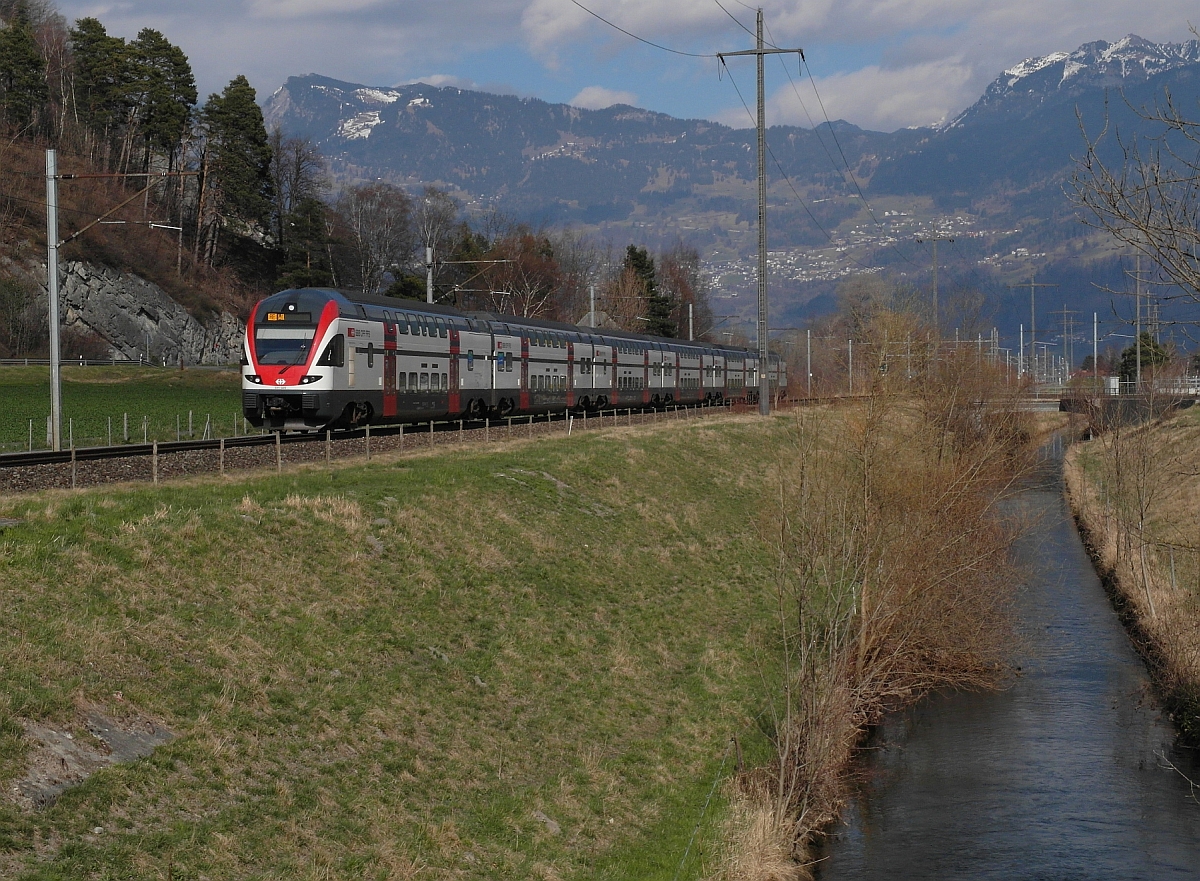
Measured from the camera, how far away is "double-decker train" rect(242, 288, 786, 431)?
39281mm

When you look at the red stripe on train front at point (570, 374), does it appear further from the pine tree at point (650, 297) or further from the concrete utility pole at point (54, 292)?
the pine tree at point (650, 297)

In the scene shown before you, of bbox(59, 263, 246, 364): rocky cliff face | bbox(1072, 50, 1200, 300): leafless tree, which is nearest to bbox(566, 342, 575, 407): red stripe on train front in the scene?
bbox(59, 263, 246, 364): rocky cliff face

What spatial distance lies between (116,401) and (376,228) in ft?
239

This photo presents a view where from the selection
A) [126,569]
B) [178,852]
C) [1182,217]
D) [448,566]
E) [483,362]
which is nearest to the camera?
[178,852]

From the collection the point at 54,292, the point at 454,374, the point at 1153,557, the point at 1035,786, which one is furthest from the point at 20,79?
A: the point at 1035,786

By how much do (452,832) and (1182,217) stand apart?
10.9m

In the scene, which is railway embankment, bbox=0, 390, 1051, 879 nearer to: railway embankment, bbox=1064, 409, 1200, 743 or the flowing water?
the flowing water

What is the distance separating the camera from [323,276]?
103875mm

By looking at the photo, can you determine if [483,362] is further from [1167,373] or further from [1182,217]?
[1167,373]

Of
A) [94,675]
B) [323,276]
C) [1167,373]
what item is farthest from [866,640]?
[323,276]

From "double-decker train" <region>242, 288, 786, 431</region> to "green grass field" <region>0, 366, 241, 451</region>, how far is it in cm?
759

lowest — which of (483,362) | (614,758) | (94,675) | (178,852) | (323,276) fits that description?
(614,758)

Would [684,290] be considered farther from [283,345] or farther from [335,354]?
[283,345]

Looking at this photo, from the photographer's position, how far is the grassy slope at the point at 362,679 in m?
13.3
